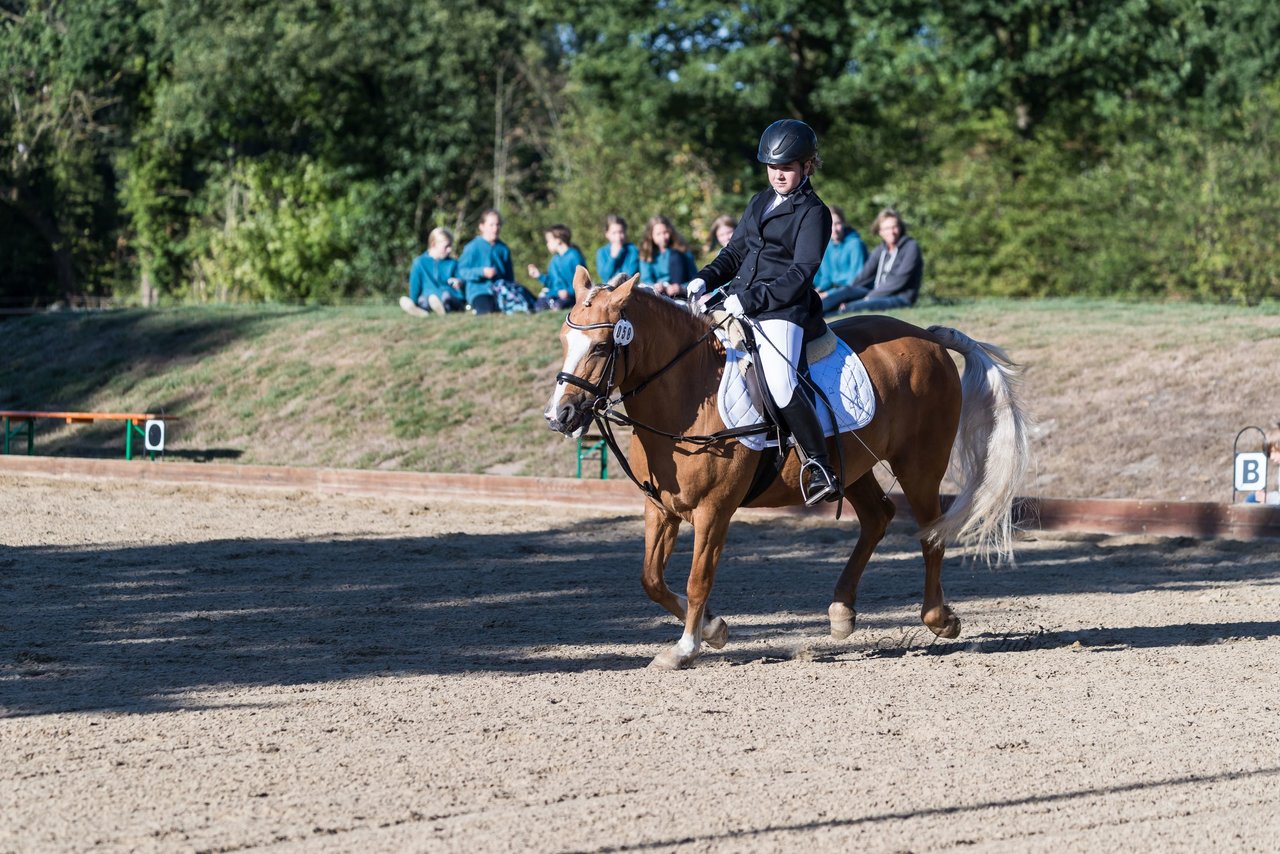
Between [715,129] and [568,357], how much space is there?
3235 centimetres

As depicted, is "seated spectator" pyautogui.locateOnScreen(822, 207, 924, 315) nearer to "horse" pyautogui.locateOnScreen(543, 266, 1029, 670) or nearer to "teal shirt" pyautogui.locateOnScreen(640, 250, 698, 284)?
"teal shirt" pyautogui.locateOnScreen(640, 250, 698, 284)

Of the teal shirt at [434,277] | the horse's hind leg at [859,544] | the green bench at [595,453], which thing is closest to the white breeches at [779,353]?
the horse's hind leg at [859,544]

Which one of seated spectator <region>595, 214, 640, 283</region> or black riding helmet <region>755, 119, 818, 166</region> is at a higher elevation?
black riding helmet <region>755, 119, 818, 166</region>

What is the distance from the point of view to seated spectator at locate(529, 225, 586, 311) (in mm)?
19812

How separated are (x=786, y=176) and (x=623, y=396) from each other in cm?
140

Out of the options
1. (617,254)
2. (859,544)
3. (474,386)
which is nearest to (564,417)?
(859,544)

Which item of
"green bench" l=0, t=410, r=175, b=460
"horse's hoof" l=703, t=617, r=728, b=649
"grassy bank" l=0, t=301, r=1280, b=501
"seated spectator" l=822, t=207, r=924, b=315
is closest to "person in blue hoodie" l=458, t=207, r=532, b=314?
"grassy bank" l=0, t=301, r=1280, b=501

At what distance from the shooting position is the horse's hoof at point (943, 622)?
8.43 m

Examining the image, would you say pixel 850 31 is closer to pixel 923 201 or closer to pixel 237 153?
pixel 923 201

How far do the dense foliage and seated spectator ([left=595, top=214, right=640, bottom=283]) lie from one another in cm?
1308

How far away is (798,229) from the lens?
7.90 meters

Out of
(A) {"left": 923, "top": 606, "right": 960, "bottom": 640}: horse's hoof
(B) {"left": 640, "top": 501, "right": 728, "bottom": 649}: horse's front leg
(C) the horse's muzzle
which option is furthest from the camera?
(A) {"left": 923, "top": 606, "right": 960, "bottom": 640}: horse's hoof

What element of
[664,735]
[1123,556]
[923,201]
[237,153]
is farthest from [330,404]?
[237,153]

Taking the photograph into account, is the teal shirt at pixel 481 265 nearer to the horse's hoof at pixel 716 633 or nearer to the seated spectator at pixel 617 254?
the seated spectator at pixel 617 254
